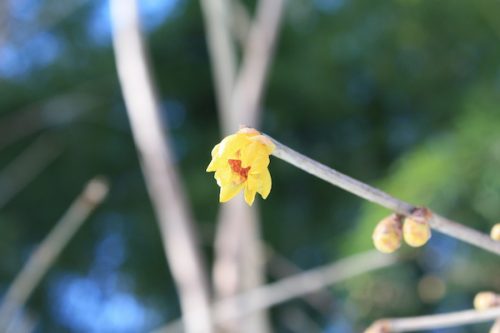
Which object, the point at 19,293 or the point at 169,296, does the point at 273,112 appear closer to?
the point at 169,296

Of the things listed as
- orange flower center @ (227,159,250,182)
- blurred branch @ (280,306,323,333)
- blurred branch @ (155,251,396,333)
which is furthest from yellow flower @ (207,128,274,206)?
blurred branch @ (280,306,323,333)

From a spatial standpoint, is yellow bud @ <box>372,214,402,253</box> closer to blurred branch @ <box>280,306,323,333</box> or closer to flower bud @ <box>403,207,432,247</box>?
flower bud @ <box>403,207,432,247</box>

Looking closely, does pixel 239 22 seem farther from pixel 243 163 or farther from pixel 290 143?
pixel 243 163

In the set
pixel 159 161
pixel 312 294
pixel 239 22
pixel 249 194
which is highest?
pixel 239 22

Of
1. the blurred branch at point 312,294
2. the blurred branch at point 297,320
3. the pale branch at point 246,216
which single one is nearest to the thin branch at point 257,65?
the pale branch at point 246,216

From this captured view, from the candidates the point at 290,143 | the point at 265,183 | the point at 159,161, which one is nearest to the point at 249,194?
the point at 265,183

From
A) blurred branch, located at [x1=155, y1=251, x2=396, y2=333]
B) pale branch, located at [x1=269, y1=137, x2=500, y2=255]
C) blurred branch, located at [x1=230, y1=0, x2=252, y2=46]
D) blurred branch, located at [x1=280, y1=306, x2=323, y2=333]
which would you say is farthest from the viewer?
blurred branch, located at [x1=280, y1=306, x2=323, y2=333]
